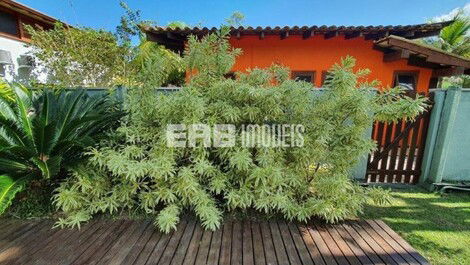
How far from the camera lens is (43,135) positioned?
3.00m

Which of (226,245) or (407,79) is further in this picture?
(407,79)

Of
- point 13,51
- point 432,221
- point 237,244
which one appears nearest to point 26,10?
point 13,51

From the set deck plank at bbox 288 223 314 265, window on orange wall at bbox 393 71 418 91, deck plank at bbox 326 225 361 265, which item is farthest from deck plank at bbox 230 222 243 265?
window on orange wall at bbox 393 71 418 91

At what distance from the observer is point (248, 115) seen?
3.02 metres

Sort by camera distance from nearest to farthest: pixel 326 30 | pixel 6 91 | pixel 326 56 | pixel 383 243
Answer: pixel 383 243
pixel 6 91
pixel 326 30
pixel 326 56

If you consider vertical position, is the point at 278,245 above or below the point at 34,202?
below

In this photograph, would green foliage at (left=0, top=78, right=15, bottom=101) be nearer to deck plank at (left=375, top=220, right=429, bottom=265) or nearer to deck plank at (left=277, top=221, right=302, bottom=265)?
deck plank at (left=277, top=221, right=302, bottom=265)

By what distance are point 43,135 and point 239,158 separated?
246 cm

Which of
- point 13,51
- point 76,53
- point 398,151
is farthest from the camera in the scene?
point 13,51

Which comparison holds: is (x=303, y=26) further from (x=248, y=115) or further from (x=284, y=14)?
(x=284, y=14)

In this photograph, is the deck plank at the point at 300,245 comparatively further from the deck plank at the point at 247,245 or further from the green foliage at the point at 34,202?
the green foliage at the point at 34,202

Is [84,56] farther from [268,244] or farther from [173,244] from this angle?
[268,244]

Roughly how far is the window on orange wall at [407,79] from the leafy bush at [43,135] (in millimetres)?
7529

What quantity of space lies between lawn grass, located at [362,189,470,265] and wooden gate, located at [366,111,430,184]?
1.07 ft
